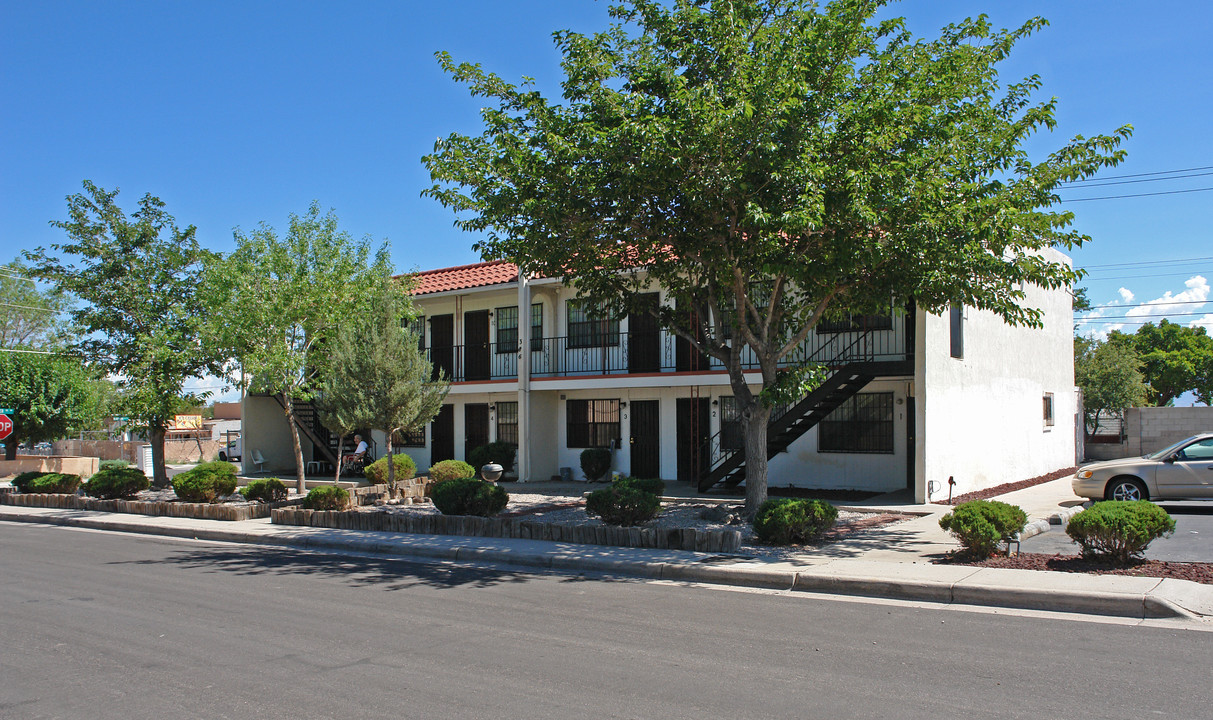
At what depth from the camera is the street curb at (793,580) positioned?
26.1 ft

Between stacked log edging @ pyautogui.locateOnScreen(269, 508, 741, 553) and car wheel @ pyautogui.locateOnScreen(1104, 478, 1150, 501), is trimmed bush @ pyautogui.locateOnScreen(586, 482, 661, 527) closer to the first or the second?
stacked log edging @ pyautogui.locateOnScreen(269, 508, 741, 553)

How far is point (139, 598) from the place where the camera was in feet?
30.4

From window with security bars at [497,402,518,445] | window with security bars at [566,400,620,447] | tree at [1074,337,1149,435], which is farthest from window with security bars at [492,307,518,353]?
tree at [1074,337,1149,435]

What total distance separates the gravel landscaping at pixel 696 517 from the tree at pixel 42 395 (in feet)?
67.8

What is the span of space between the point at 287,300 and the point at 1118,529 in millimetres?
15398

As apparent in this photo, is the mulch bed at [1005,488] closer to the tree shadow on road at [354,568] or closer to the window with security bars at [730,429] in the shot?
the window with security bars at [730,429]

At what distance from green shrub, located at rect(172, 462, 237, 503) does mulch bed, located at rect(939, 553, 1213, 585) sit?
14939mm

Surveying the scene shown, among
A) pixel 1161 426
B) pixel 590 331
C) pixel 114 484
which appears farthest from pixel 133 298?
pixel 1161 426

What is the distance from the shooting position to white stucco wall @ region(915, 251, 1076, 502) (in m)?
16.1

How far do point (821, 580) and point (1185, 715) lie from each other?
14.8ft

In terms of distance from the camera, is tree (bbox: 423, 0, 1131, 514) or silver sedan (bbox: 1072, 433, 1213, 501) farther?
silver sedan (bbox: 1072, 433, 1213, 501)

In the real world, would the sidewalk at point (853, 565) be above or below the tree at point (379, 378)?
below

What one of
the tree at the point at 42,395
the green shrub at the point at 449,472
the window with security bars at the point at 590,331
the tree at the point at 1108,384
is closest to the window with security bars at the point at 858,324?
the window with security bars at the point at 590,331

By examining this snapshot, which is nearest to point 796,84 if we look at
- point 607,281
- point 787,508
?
point 607,281
